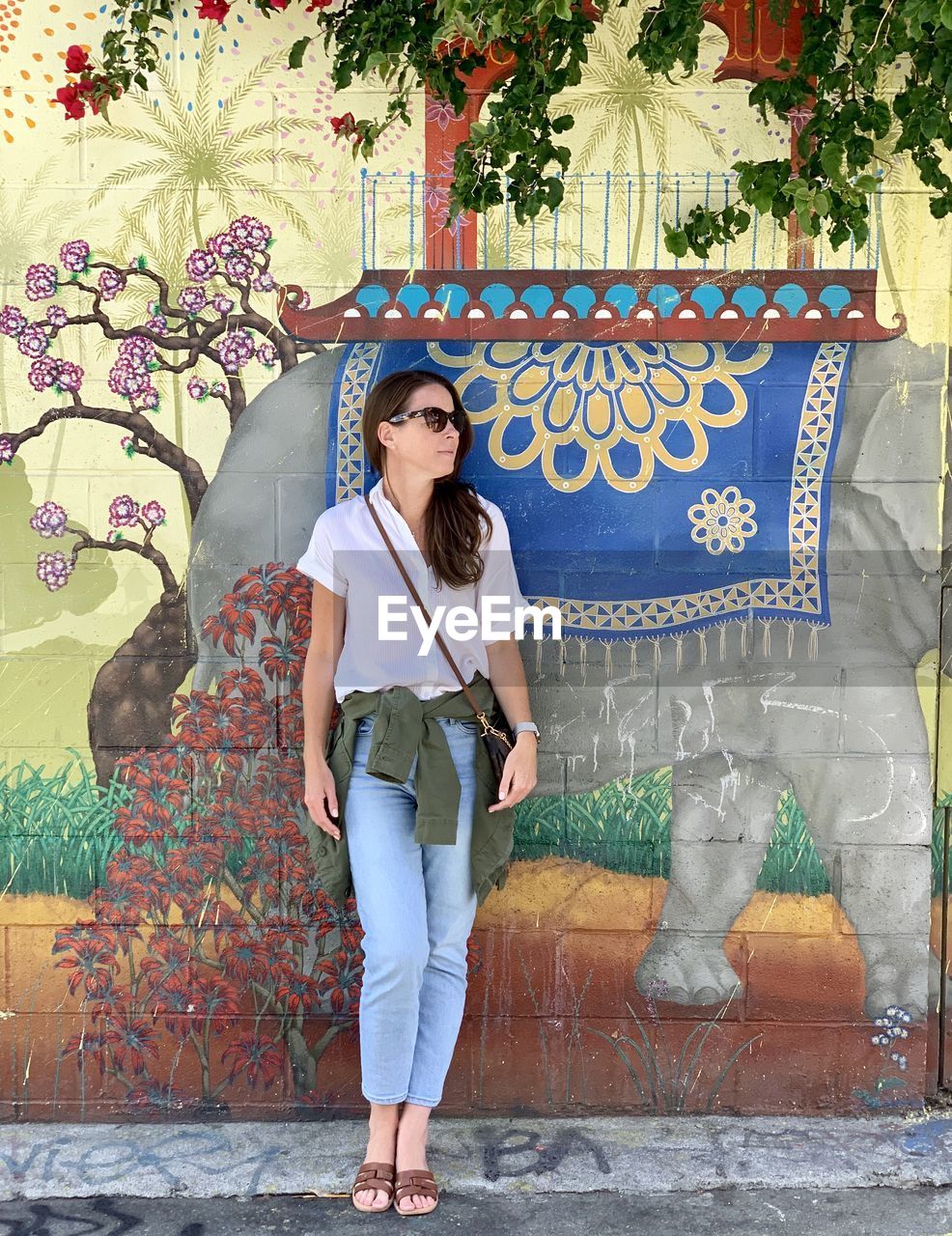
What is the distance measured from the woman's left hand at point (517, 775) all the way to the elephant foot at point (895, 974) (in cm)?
113

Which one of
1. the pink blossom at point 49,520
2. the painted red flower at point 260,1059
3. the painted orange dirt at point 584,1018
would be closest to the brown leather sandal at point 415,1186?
→ the painted orange dirt at point 584,1018

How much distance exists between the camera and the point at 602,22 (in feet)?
11.2

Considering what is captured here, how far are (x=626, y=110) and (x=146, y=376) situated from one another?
5.00ft

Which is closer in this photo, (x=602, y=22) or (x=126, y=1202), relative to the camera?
(x=126, y=1202)

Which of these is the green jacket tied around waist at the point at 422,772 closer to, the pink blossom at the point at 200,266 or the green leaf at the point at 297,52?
the pink blossom at the point at 200,266

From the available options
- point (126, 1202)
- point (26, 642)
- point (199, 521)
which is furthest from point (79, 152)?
point (126, 1202)

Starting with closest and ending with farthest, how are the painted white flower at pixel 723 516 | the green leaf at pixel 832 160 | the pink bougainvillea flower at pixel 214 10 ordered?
the green leaf at pixel 832 160, the pink bougainvillea flower at pixel 214 10, the painted white flower at pixel 723 516

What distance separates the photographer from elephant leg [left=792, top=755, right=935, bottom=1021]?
11.6ft

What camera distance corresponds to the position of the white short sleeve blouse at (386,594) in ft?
10.6

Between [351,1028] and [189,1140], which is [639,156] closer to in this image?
[351,1028]

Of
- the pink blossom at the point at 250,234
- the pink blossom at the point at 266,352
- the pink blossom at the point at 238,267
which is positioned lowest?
the pink blossom at the point at 266,352

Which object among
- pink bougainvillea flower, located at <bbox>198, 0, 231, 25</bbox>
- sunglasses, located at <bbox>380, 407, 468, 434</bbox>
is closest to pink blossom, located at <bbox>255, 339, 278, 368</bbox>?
sunglasses, located at <bbox>380, 407, 468, 434</bbox>

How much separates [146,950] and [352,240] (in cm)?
208

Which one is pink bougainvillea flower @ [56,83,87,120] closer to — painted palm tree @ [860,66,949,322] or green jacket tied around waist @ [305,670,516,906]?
green jacket tied around waist @ [305,670,516,906]
